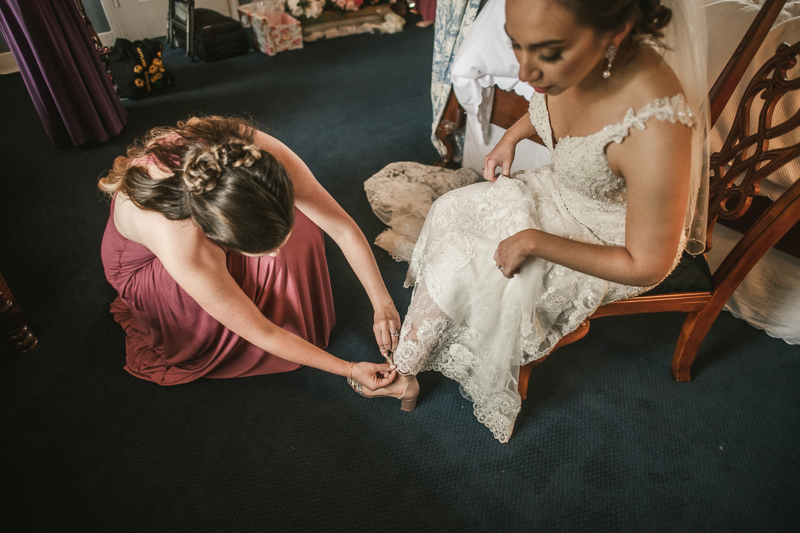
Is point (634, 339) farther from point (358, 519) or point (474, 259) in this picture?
point (358, 519)

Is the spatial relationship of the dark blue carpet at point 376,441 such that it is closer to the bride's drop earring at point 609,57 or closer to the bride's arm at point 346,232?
the bride's arm at point 346,232

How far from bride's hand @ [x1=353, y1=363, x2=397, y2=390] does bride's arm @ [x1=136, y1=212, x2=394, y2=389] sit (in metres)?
0.04

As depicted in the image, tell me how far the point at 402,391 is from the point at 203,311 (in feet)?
2.03

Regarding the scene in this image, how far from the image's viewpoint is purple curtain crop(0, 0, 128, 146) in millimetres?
2127

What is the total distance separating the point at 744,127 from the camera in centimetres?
112

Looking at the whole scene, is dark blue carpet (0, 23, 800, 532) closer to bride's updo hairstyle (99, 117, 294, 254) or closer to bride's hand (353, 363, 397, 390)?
bride's hand (353, 363, 397, 390)

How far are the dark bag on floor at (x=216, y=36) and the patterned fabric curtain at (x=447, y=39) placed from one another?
80.7 inches

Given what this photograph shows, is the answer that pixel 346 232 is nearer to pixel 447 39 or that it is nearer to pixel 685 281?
pixel 685 281

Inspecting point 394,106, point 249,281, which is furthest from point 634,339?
point 394,106


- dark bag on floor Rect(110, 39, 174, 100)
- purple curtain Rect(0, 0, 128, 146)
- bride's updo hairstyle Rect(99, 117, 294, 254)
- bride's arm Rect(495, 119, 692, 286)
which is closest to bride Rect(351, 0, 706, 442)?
bride's arm Rect(495, 119, 692, 286)

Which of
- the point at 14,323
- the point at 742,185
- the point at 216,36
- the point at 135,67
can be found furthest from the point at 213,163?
the point at 216,36

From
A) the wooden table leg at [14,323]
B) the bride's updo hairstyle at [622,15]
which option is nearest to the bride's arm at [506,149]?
the bride's updo hairstyle at [622,15]

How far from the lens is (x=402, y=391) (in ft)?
4.34

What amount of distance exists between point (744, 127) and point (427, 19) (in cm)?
380
